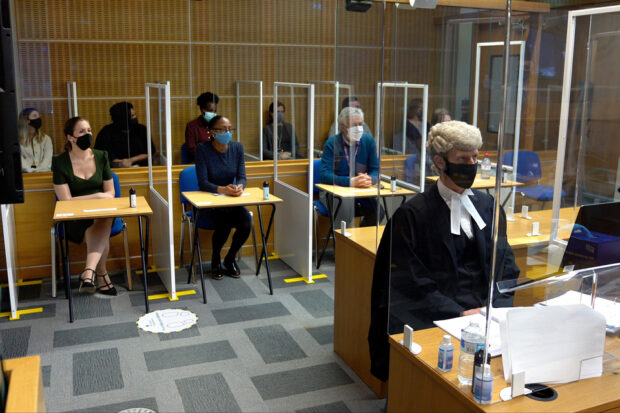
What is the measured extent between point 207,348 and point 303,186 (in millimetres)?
2389

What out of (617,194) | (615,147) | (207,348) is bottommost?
(207,348)

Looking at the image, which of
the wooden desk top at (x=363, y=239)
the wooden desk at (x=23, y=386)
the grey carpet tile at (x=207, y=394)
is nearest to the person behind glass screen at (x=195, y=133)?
the wooden desk top at (x=363, y=239)

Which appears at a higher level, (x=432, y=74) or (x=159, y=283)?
(x=432, y=74)

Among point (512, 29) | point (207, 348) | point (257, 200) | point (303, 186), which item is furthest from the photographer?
point (303, 186)

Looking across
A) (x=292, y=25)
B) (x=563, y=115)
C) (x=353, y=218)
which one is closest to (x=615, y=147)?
(x=563, y=115)

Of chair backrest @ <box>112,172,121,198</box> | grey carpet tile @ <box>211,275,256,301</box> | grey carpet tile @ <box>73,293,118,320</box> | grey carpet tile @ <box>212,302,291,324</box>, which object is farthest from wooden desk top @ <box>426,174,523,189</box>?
chair backrest @ <box>112,172,121,198</box>

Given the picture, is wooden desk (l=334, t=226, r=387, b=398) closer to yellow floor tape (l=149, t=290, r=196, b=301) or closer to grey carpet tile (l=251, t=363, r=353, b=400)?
grey carpet tile (l=251, t=363, r=353, b=400)

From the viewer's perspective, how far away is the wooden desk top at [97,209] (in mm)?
4105

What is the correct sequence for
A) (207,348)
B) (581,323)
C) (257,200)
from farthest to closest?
(257,200) < (207,348) < (581,323)

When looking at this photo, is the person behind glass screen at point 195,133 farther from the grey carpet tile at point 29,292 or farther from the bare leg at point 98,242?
the grey carpet tile at point 29,292

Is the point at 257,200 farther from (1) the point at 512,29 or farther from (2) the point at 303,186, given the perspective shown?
(1) the point at 512,29

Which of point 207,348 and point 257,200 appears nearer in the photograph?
point 207,348

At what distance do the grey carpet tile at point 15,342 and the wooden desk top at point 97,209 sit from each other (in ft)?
2.58

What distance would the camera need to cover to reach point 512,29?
1.48 meters
